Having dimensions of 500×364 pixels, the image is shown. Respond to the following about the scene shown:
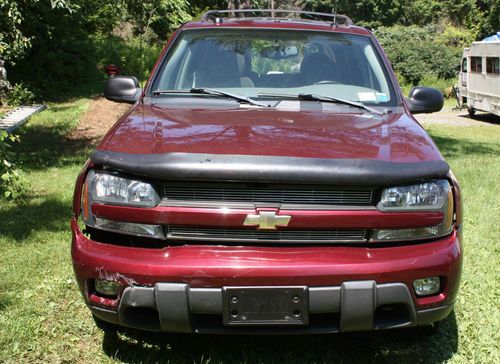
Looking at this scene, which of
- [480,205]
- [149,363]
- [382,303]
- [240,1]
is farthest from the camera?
[240,1]

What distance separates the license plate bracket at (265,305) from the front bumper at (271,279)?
0.03 m

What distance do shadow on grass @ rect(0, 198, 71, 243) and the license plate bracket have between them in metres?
2.78

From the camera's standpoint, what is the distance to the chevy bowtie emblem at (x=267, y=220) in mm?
2480

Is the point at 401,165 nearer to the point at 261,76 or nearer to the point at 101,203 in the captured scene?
the point at 101,203

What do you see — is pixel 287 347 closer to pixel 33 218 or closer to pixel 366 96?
pixel 366 96

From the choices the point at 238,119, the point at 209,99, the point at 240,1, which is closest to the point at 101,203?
the point at 238,119

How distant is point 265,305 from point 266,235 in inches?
12.0

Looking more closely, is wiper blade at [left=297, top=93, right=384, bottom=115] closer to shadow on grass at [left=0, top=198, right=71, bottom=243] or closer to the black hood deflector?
the black hood deflector

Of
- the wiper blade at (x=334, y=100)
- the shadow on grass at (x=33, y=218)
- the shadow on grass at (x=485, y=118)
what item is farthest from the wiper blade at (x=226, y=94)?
the shadow on grass at (x=485, y=118)

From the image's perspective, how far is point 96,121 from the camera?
12.3 metres

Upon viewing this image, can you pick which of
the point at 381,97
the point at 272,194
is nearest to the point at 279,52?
the point at 381,97

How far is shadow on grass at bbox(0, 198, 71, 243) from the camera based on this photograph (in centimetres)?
484

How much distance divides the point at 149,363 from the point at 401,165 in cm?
163

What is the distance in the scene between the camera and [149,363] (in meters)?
2.95
